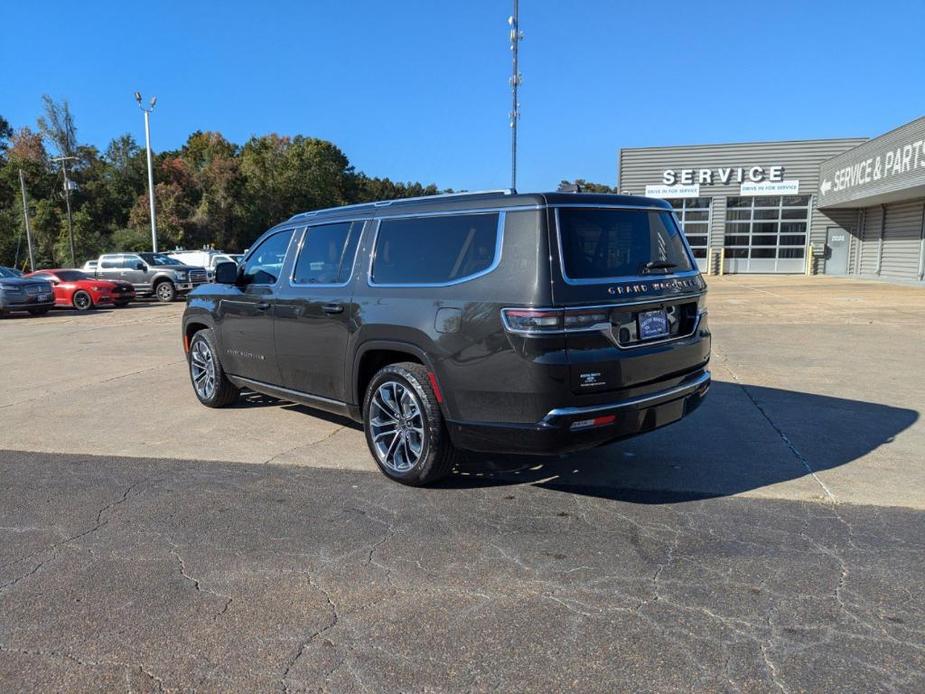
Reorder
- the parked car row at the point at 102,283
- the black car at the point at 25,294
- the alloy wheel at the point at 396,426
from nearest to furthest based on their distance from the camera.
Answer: the alloy wheel at the point at 396,426
the black car at the point at 25,294
the parked car row at the point at 102,283

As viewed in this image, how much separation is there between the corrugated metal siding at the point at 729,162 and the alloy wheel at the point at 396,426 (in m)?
29.8

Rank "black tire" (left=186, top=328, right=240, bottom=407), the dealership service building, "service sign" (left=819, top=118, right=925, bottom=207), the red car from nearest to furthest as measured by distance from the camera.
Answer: "black tire" (left=186, top=328, right=240, bottom=407) → "service sign" (left=819, top=118, right=925, bottom=207) → the red car → the dealership service building

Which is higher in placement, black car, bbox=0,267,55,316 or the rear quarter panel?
the rear quarter panel

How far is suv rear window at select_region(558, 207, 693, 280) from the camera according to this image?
4.04 meters

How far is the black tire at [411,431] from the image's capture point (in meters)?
4.45

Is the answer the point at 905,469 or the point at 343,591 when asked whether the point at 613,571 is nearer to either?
the point at 343,591

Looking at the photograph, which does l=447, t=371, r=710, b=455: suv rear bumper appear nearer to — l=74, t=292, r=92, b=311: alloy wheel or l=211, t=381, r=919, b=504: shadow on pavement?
l=211, t=381, r=919, b=504: shadow on pavement

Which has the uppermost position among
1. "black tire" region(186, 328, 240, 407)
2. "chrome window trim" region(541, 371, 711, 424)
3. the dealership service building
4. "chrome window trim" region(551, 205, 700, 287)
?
the dealership service building

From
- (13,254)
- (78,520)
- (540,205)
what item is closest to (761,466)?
(540,205)

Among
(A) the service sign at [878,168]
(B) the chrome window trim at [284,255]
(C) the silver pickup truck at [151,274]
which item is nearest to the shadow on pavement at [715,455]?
(B) the chrome window trim at [284,255]

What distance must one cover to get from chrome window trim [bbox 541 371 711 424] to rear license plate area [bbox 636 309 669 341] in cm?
36

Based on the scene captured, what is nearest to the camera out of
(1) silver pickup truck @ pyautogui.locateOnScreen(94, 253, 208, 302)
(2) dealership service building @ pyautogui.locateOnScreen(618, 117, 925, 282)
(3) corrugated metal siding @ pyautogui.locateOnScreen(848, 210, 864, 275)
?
(1) silver pickup truck @ pyautogui.locateOnScreen(94, 253, 208, 302)

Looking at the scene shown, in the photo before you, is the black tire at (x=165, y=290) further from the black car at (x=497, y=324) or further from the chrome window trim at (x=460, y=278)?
the chrome window trim at (x=460, y=278)

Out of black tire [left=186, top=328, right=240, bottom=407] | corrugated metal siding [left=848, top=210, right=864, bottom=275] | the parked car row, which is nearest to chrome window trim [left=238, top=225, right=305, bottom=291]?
black tire [left=186, top=328, right=240, bottom=407]
